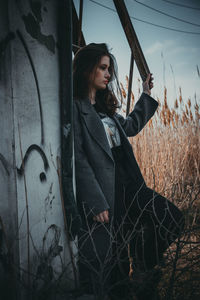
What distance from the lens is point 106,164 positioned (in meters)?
1.17

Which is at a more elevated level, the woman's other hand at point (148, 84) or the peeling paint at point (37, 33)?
the woman's other hand at point (148, 84)

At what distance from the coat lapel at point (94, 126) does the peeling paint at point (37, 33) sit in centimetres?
40

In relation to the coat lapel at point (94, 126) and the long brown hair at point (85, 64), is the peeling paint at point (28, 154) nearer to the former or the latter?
the coat lapel at point (94, 126)

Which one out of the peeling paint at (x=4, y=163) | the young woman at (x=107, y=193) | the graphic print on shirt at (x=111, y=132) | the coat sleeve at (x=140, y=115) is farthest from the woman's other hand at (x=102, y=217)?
the coat sleeve at (x=140, y=115)

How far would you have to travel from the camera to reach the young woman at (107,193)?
107cm

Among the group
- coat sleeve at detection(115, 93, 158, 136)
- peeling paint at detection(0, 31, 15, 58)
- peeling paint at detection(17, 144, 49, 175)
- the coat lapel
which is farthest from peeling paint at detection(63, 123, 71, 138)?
coat sleeve at detection(115, 93, 158, 136)

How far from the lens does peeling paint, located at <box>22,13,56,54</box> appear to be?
2.60 ft

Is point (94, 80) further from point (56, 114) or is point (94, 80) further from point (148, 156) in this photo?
point (148, 156)

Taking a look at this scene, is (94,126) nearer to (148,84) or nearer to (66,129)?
(66,129)

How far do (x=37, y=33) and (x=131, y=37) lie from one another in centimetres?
98

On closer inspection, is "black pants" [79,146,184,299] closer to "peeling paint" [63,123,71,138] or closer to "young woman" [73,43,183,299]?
"young woman" [73,43,183,299]

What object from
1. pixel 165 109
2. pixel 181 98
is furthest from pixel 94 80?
pixel 181 98

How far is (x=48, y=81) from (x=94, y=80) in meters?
0.50

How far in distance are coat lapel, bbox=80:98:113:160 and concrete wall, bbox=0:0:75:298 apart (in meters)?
0.30
